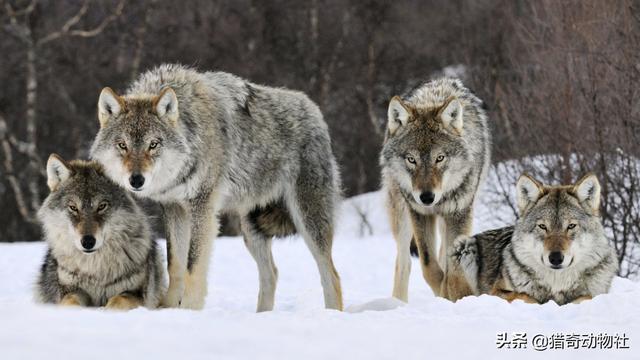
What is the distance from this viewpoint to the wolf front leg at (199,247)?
6141 millimetres

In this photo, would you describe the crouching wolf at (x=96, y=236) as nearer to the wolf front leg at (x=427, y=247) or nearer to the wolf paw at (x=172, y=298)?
the wolf paw at (x=172, y=298)

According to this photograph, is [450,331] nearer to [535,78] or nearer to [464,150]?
[464,150]

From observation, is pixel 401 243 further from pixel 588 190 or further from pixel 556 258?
pixel 556 258

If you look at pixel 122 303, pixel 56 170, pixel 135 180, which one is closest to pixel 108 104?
pixel 56 170

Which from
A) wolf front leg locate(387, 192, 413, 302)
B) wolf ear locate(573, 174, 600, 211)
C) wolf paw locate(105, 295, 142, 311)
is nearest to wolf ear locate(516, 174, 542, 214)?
wolf ear locate(573, 174, 600, 211)

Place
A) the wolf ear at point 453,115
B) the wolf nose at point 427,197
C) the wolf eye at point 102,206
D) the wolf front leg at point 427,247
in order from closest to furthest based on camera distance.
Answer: the wolf eye at point 102,206
the wolf nose at point 427,197
the wolf ear at point 453,115
the wolf front leg at point 427,247

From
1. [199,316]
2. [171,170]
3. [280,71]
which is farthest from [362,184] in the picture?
[199,316]

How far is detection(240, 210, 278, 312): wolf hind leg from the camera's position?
7.05 m

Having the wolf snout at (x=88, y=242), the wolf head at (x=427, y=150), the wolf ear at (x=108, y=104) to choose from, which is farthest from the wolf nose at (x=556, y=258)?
the wolf ear at (x=108, y=104)

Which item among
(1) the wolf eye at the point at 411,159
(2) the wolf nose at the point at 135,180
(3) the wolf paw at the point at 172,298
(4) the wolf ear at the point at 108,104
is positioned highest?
(4) the wolf ear at the point at 108,104

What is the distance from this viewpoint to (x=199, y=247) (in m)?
6.18

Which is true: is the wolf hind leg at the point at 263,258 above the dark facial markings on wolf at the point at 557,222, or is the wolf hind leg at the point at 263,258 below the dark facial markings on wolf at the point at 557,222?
below

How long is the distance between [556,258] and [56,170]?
3186 mm

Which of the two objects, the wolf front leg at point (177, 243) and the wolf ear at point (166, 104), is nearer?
the wolf ear at point (166, 104)
